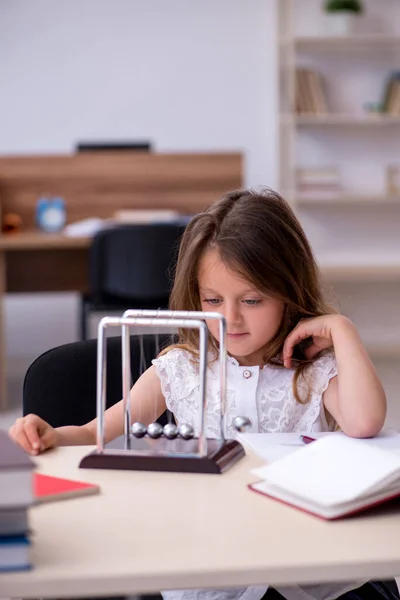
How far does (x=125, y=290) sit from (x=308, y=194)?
1804 mm

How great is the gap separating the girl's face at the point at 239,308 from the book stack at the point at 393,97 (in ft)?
13.6

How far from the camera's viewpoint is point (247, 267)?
1438 mm

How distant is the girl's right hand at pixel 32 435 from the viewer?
1189 mm

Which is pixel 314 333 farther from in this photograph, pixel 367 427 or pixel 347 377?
pixel 367 427

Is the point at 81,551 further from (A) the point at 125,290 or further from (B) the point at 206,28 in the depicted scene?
(B) the point at 206,28

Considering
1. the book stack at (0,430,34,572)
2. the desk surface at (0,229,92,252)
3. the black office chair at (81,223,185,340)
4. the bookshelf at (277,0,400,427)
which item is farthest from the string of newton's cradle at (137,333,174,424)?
the bookshelf at (277,0,400,427)

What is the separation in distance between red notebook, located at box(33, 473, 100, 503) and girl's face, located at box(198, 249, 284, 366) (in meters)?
0.44

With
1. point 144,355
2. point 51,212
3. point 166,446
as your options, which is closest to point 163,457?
point 166,446

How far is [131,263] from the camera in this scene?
3.87m

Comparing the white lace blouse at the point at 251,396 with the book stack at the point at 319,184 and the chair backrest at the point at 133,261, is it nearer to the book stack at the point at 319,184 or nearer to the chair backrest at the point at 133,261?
the chair backrest at the point at 133,261

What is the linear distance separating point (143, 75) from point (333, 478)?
479 centimetres

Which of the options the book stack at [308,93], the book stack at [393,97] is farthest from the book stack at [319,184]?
the book stack at [393,97]

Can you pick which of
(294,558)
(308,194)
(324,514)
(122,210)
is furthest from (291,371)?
(308,194)

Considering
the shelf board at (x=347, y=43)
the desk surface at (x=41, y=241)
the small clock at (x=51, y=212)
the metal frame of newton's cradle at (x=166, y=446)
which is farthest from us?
the shelf board at (x=347, y=43)
